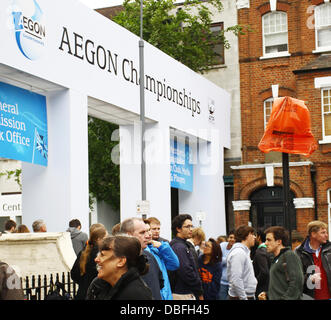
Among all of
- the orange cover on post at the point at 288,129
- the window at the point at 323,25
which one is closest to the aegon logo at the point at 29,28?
the orange cover on post at the point at 288,129

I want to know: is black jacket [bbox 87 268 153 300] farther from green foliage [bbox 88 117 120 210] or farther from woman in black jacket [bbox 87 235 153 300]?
green foliage [bbox 88 117 120 210]

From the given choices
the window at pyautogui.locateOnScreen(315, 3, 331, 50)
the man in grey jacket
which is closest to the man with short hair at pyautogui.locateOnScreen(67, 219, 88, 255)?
the man in grey jacket

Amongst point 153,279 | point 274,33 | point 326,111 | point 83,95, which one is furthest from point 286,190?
point 274,33

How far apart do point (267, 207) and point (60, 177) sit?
14766 mm

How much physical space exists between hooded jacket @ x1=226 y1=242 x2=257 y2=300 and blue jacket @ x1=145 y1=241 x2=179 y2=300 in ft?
6.27

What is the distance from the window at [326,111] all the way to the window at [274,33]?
330cm

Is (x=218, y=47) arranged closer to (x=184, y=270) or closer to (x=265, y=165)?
(x=265, y=165)

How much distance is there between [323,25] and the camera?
30.1 m

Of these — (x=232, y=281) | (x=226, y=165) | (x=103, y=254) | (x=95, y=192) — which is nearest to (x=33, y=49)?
(x=232, y=281)

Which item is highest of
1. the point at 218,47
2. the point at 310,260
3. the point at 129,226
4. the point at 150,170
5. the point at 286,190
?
the point at 218,47

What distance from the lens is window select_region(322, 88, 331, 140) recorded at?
2867 cm

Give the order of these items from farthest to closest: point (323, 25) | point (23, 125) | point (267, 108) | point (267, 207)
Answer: point (267, 108) → point (323, 25) → point (267, 207) → point (23, 125)

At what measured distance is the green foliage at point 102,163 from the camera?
2855 centimetres

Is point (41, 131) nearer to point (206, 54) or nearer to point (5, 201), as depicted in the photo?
point (206, 54)
